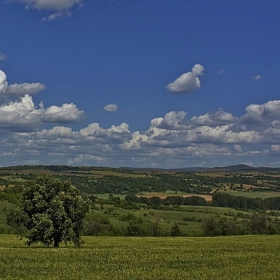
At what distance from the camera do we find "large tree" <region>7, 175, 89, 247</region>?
44.8 m

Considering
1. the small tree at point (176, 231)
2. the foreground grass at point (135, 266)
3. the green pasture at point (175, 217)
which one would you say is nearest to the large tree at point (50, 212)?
the foreground grass at point (135, 266)

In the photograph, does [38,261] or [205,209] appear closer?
[38,261]

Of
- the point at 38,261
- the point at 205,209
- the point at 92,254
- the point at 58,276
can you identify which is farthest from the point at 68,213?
the point at 205,209

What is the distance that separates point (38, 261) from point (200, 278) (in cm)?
1285

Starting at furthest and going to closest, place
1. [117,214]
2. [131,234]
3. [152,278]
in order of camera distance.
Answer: [117,214] < [131,234] < [152,278]

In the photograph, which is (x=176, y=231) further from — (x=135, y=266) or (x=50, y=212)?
(x=135, y=266)

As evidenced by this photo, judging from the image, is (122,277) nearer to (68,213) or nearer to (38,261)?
(38,261)

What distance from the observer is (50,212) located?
45.0 metres

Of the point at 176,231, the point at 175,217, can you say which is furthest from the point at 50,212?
the point at 175,217

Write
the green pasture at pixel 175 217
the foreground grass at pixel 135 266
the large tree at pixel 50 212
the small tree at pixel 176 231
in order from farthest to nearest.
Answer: the green pasture at pixel 175 217 → the small tree at pixel 176 231 → the large tree at pixel 50 212 → the foreground grass at pixel 135 266

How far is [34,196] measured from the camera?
45.6 metres

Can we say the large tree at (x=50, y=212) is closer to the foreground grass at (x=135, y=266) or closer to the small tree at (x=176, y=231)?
the foreground grass at (x=135, y=266)

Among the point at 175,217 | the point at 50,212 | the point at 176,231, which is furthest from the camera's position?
the point at 175,217

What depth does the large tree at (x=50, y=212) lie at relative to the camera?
4475 cm
